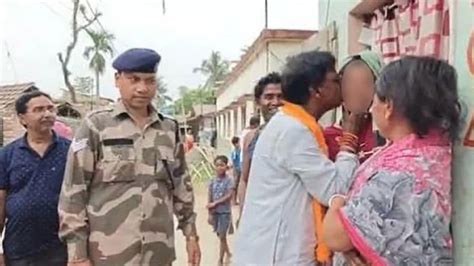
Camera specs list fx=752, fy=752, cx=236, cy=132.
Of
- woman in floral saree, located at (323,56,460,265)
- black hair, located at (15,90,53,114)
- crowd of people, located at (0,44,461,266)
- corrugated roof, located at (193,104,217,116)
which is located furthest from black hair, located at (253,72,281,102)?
corrugated roof, located at (193,104,217,116)

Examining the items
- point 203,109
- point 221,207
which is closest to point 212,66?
point 203,109

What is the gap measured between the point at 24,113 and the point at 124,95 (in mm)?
1102

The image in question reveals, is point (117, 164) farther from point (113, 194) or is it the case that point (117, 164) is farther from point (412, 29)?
point (412, 29)

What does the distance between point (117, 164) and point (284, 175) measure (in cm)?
103

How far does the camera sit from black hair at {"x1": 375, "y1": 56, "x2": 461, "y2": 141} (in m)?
1.83

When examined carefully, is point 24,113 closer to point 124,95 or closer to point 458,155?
point 124,95

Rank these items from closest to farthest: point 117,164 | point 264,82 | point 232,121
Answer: point 117,164 → point 264,82 → point 232,121

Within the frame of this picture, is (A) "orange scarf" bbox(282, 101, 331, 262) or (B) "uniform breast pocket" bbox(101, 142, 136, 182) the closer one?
(A) "orange scarf" bbox(282, 101, 331, 262)

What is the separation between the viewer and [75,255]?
313 cm

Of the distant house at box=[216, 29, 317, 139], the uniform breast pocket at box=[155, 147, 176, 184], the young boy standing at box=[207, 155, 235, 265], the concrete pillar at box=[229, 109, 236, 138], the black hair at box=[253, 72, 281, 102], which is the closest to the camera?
the uniform breast pocket at box=[155, 147, 176, 184]

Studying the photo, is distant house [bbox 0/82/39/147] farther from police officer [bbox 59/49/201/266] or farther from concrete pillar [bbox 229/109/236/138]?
concrete pillar [bbox 229/109/236/138]

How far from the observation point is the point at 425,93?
5.99ft

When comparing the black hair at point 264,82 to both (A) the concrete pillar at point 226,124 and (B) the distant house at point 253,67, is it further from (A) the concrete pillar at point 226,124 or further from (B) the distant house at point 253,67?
(A) the concrete pillar at point 226,124

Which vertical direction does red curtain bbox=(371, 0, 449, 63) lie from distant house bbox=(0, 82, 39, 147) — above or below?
above
